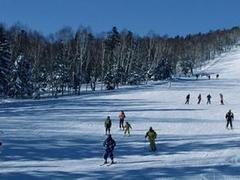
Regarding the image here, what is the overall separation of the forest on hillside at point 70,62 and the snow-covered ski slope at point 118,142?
16473 mm

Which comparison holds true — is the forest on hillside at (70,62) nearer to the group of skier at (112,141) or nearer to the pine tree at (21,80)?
the pine tree at (21,80)

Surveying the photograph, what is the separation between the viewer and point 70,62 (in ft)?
291

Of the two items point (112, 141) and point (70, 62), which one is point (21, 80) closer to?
point (70, 62)

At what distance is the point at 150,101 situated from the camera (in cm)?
5950

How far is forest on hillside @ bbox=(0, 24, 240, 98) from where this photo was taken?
71.2m

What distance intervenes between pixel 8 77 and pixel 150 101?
19.8m

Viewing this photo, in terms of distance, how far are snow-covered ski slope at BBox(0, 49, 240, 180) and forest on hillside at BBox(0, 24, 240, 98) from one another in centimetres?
1647

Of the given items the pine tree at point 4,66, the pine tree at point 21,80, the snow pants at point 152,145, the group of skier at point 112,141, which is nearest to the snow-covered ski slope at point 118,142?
the snow pants at point 152,145

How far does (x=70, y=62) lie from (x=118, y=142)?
189 ft

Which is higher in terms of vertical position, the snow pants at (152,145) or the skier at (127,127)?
the skier at (127,127)

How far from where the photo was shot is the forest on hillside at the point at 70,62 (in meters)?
71.2

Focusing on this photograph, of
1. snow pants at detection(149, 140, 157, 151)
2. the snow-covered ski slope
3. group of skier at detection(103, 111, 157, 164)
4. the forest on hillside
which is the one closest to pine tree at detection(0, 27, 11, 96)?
the forest on hillside

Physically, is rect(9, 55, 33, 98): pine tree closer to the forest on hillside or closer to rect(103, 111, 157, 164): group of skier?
the forest on hillside

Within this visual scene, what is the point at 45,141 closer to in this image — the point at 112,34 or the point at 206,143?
the point at 206,143
